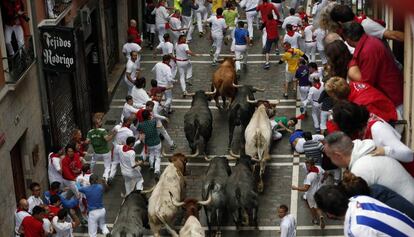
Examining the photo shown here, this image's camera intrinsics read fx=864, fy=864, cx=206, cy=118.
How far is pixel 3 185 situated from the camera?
20.1m

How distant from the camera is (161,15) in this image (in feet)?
108

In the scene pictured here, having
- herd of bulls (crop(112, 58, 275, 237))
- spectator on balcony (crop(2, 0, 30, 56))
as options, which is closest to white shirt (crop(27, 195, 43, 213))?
herd of bulls (crop(112, 58, 275, 237))

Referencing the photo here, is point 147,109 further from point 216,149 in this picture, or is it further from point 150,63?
point 150,63

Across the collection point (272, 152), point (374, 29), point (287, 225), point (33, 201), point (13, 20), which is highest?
point (374, 29)

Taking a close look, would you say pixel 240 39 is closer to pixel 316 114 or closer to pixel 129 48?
pixel 129 48

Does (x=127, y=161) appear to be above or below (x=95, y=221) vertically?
above

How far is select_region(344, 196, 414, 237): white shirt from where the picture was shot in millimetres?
8375

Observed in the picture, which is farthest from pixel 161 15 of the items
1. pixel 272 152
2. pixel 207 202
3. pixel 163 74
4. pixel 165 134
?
pixel 207 202

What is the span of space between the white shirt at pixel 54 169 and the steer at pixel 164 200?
2.67m

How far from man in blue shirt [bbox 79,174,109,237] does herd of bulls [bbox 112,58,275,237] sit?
2.33ft

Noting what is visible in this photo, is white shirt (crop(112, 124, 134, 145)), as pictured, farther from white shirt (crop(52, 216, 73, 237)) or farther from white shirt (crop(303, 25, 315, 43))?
white shirt (crop(303, 25, 315, 43))

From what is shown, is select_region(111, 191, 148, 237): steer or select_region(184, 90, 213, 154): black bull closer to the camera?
select_region(111, 191, 148, 237): steer

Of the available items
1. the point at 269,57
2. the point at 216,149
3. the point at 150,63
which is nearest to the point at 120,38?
the point at 150,63

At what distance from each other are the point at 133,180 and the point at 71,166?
1.99 meters
